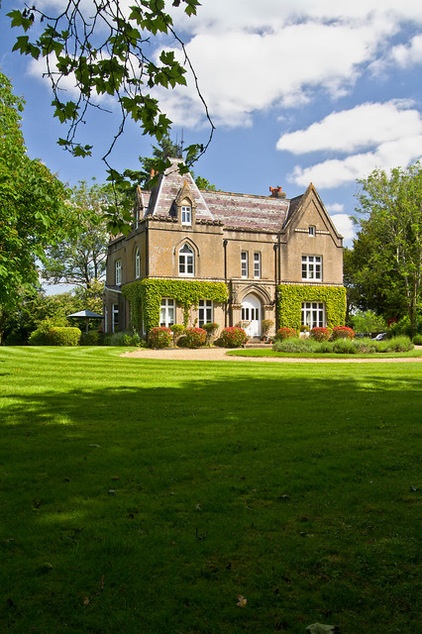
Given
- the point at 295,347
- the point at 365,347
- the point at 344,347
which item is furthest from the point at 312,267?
the point at 295,347

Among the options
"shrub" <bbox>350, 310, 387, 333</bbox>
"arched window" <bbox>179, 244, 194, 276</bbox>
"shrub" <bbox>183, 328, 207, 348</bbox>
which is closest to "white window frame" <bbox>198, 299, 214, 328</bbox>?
"arched window" <bbox>179, 244, 194, 276</bbox>

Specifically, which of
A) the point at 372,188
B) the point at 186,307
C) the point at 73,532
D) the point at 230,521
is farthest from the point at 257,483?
the point at 372,188

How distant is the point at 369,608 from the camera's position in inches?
118

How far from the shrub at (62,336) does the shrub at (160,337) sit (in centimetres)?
555

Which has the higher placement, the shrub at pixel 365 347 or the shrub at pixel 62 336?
the shrub at pixel 62 336

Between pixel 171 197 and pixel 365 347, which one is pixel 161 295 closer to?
pixel 171 197

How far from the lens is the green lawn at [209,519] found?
9.84ft

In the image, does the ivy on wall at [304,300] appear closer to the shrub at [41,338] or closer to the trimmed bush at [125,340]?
the trimmed bush at [125,340]

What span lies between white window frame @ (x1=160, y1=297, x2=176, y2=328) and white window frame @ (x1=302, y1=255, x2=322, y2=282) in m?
10.3

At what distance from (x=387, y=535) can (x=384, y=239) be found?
40929 mm

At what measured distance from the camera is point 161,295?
31.8 metres

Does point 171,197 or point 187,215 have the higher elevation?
point 171,197

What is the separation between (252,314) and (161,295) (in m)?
6.76

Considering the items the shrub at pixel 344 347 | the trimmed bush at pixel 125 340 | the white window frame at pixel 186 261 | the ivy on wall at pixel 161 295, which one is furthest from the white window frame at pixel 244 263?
the shrub at pixel 344 347
